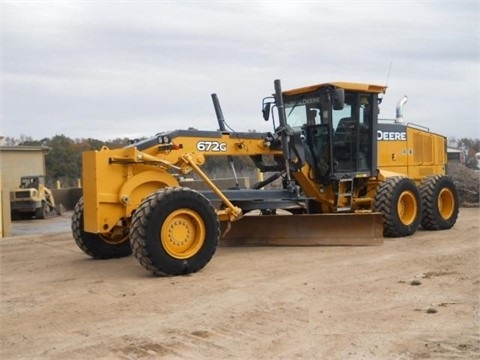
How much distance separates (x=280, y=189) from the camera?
10.7 m

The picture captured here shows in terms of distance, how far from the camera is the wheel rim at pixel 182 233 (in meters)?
7.92

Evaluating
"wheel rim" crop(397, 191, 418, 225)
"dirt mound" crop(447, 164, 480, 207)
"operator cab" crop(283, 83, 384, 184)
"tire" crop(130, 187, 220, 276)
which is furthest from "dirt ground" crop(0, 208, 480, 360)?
"dirt mound" crop(447, 164, 480, 207)

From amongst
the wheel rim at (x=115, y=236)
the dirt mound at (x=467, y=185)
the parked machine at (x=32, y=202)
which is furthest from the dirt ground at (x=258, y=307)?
the parked machine at (x=32, y=202)

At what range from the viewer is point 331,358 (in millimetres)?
4711

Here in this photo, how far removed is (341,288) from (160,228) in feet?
7.46

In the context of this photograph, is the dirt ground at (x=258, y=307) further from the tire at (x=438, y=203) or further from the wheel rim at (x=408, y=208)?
the tire at (x=438, y=203)

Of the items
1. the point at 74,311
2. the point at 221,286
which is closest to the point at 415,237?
the point at 221,286

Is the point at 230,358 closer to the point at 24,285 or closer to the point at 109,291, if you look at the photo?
the point at 109,291

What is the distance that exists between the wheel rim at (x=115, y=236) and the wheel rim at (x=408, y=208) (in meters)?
4.76

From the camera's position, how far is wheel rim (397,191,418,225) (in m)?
11.3

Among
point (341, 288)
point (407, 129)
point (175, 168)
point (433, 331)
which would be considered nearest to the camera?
point (433, 331)

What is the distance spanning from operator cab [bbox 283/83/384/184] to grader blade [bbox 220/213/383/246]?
115 cm

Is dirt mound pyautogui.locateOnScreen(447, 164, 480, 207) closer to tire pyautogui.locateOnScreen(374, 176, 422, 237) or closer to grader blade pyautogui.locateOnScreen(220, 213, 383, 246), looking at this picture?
tire pyautogui.locateOnScreen(374, 176, 422, 237)

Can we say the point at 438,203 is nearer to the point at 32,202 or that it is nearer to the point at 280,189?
the point at 280,189
